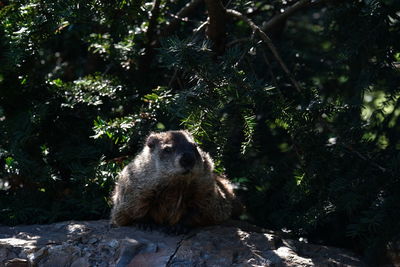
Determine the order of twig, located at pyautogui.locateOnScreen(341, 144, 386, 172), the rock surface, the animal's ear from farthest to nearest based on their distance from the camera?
the animal's ear < twig, located at pyautogui.locateOnScreen(341, 144, 386, 172) < the rock surface

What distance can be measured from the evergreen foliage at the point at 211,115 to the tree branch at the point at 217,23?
36 mm

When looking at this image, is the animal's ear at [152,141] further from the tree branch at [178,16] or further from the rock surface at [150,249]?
the tree branch at [178,16]

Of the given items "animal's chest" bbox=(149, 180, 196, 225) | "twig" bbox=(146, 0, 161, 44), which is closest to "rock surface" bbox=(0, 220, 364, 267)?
"animal's chest" bbox=(149, 180, 196, 225)

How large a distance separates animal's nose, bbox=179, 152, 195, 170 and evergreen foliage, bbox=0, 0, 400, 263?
19 cm

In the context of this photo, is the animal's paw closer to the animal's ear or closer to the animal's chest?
the animal's chest

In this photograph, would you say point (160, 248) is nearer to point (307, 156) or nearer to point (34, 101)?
point (307, 156)

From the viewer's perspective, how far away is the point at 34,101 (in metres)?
5.36

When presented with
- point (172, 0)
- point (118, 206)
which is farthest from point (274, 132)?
point (118, 206)

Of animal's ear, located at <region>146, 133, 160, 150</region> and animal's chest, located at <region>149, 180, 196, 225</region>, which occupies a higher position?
animal's ear, located at <region>146, 133, 160, 150</region>

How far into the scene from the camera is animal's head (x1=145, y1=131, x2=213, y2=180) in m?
4.59

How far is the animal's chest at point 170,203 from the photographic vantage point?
15.6 feet

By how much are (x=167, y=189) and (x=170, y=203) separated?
0.13m

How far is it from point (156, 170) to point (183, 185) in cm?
27

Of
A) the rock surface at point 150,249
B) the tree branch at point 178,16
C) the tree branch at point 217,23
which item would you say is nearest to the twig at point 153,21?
the tree branch at point 178,16
